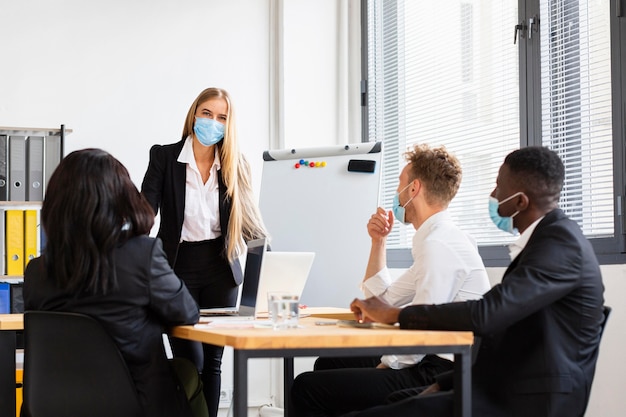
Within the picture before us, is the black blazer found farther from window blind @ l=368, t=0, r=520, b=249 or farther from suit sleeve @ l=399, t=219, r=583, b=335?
suit sleeve @ l=399, t=219, r=583, b=335

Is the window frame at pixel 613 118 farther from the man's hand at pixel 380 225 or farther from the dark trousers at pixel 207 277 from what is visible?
the dark trousers at pixel 207 277

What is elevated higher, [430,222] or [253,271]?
[430,222]

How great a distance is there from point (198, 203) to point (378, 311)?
1319 mm

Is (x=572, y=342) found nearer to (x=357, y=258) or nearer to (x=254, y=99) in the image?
(x=357, y=258)

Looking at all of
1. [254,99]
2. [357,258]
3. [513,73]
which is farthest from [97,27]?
[513,73]

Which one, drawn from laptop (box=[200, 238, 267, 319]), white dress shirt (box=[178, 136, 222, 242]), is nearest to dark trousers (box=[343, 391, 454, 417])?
laptop (box=[200, 238, 267, 319])

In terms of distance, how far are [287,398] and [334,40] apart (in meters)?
2.73

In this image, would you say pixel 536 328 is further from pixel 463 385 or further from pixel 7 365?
pixel 7 365

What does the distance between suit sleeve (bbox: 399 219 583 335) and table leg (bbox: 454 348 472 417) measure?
63mm

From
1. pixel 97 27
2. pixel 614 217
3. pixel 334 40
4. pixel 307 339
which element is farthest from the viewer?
pixel 334 40

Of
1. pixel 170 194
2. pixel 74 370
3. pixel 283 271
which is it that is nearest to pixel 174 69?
pixel 170 194

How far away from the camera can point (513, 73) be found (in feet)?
12.3

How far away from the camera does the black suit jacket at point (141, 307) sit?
6.44 ft

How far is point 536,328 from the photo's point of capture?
5.76ft
